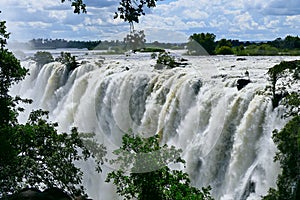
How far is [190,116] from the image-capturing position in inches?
623

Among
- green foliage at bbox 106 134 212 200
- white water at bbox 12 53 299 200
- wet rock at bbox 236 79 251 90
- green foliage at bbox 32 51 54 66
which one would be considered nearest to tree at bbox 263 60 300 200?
white water at bbox 12 53 299 200

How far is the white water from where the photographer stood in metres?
12.7

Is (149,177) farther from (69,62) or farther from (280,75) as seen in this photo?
(69,62)

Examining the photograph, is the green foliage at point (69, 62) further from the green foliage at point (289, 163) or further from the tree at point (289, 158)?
the green foliage at point (289, 163)

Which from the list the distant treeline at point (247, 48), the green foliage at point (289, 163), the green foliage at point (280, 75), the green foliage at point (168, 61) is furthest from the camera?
the distant treeline at point (247, 48)

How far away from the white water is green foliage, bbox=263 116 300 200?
1091 mm

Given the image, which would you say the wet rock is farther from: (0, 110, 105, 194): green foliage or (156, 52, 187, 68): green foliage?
(0, 110, 105, 194): green foliage

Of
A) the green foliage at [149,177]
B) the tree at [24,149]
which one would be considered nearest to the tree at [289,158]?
the green foliage at [149,177]

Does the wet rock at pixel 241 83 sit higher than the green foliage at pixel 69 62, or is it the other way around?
the green foliage at pixel 69 62

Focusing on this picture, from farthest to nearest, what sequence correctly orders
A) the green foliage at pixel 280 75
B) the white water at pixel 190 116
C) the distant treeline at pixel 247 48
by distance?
the distant treeline at pixel 247 48, the green foliage at pixel 280 75, the white water at pixel 190 116

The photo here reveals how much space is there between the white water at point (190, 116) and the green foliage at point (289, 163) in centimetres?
109

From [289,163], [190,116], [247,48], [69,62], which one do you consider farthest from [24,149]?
[247,48]

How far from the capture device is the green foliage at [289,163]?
406 inches

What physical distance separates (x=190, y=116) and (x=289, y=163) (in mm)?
5503
